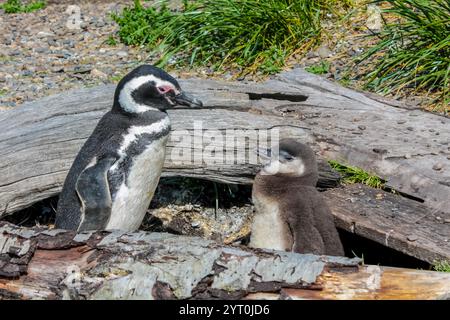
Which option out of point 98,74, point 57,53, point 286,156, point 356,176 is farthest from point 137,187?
point 57,53

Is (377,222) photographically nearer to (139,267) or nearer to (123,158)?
(123,158)

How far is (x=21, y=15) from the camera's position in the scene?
9867 millimetres

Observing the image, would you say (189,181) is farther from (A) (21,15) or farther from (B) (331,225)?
(A) (21,15)

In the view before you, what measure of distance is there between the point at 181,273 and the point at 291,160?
1788 mm

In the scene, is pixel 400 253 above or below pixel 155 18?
below

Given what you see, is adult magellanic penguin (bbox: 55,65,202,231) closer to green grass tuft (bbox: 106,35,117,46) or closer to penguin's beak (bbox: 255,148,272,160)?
penguin's beak (bbox: 255,148,272,160)

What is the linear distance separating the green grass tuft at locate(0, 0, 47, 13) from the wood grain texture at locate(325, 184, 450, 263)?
5.57 m

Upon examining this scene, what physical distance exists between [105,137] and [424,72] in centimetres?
320

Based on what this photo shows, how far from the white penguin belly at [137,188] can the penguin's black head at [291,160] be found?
72 centimetres

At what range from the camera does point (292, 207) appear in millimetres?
5234

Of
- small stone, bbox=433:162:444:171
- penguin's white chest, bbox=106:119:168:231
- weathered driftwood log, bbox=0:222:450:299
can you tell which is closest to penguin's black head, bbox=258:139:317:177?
penguin's white chest, bbox=106:119:168:231

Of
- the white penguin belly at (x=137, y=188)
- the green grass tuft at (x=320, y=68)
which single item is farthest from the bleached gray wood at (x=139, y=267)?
the green grass tuft at (x=320, y=68)

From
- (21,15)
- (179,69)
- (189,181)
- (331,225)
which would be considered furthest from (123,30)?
(331,225)

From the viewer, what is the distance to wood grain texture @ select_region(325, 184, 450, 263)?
4945 mm
